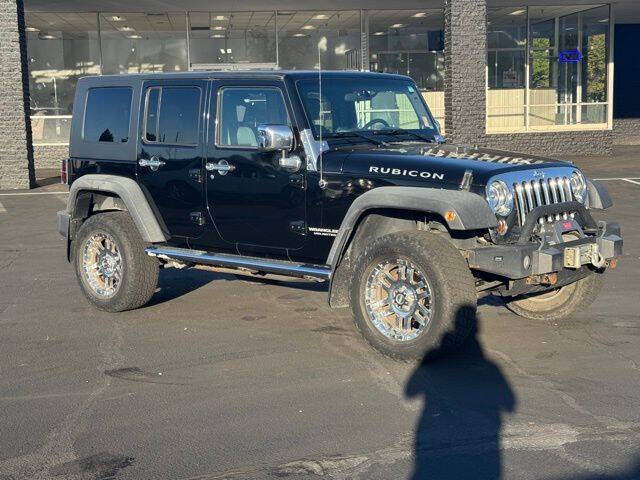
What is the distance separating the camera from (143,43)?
82.7 ft

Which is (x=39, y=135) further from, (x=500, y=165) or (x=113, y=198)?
(x=500, y=165)

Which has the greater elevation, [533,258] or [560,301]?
[533,258]

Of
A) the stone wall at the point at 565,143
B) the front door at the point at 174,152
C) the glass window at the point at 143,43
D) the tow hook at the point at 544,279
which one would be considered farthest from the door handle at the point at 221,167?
the stone wall at the point at 565,143

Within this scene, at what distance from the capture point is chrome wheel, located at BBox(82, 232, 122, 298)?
330 inches

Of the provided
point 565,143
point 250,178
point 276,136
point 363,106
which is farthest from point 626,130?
point 276,136

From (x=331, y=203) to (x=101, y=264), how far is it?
2.58 m

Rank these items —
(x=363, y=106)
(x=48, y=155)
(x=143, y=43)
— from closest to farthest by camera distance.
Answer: (x=363, y=106) < (x=48, y=155) < (x=143, y=43)

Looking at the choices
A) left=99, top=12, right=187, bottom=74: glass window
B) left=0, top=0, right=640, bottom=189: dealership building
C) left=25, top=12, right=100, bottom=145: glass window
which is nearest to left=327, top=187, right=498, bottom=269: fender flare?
left=0, top=0, right=640, bottom=189: dealership building

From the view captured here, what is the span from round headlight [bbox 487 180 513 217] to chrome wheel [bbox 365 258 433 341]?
26.7 inches

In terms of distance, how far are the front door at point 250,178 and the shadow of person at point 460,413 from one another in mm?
1567

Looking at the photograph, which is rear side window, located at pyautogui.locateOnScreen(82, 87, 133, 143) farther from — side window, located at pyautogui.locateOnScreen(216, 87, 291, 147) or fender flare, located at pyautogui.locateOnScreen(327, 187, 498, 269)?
fender flare, located at pyautogui.locateOnScreen(327, 187, 498, 269)

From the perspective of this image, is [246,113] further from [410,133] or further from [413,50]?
[413,50]

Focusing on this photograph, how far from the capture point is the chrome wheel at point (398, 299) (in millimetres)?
6465

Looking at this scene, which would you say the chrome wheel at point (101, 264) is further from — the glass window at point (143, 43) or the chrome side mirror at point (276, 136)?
the glass window at point (143, 43)
